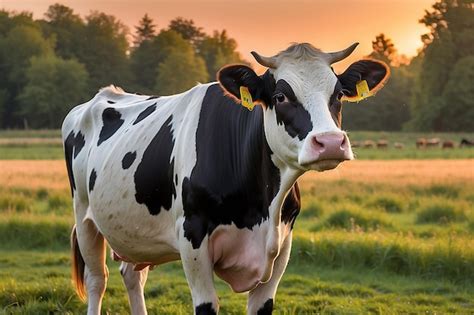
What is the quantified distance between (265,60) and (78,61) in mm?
59461

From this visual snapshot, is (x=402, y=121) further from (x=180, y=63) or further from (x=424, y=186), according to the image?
(x=424, y=186)

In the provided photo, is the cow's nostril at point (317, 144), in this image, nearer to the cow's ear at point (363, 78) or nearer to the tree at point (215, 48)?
the cow's ear at point (363, 78)

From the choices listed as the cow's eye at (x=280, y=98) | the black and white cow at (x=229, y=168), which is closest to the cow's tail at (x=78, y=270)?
the black and white cow at (x=229, y=168)

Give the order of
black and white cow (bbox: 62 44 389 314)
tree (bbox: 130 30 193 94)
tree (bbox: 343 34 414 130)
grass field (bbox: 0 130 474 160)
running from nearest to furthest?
black and white cow (bbox: 62 44 389 314), grass field (bbox: 0 130 474 160), tree (bbox: 130 30 193 94), tree (bbox: 343 34 414 130)

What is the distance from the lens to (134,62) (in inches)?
2404

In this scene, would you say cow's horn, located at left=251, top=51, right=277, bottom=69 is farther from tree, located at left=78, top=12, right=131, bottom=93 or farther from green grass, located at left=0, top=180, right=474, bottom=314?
tree, located at left=78, top=12, right=131, bottom=93

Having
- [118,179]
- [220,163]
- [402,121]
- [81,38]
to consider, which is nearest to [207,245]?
[220,163]

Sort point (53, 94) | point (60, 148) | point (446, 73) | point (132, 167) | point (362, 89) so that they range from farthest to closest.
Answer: point (446, 73) → point (53, 94) → point (60, 148) → point (132, 167) → point (362, 89)

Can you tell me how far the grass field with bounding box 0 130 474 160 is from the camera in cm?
3984

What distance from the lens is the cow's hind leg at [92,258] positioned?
266 inches

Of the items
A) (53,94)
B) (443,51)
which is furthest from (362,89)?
(443,51)

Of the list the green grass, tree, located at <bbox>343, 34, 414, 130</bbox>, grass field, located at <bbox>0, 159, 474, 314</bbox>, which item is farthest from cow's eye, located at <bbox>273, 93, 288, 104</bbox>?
tree, located at <bbox>343, 34, 414, 130</bbox>

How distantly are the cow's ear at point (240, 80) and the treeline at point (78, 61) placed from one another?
172 ft

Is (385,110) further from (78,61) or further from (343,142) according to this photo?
(343,142)
